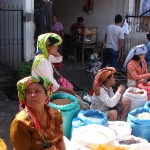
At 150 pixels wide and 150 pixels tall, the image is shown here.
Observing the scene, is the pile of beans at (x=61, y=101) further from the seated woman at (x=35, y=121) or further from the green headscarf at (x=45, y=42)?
the seated woman at (x=35, y=121)

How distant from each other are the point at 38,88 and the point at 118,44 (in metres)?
5.98

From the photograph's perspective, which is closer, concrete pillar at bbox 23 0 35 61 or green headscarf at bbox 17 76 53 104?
green headscarf at bbox 17 76 53 104

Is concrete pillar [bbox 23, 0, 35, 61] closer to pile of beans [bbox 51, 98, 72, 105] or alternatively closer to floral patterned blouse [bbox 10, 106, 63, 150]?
pile of beans [bbox 51, 98, 72, 105]

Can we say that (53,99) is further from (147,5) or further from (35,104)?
(147,5)

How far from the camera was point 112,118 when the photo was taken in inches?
179

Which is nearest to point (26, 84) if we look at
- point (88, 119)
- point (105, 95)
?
point (88, 119)

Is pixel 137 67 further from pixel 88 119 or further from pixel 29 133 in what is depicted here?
pixel 29 133

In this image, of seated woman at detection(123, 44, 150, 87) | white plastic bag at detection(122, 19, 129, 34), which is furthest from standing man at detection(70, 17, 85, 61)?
seated woman at detection(123, 44, 150, 87)

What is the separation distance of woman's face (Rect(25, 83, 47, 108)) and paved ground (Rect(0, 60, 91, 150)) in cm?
216

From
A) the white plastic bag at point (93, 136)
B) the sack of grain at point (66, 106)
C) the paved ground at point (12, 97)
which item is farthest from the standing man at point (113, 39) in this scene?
the white plastic bag at point (93, 136)

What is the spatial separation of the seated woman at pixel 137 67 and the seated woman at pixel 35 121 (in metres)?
3.03

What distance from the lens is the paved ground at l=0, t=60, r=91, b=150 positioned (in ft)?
17.5

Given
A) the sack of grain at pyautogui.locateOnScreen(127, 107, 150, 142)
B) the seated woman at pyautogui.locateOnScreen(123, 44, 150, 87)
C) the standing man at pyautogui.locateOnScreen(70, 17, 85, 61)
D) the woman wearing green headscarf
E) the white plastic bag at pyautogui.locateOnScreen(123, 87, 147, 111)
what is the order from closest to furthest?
the woman wearing green headscarf, the sack of grain at pyautogui.locateOnScreen(127, 107, 150, 142), the white plastic bag at pyautogui.locateOnScreen(123, 87, 147, 111), the seated woman at pyautogui.locateOnScreen(123, 44, 150, 87), the standing man at pyautogui.locateOnScreen(70, 17, 85, 61)

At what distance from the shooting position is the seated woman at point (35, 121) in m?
2.54
